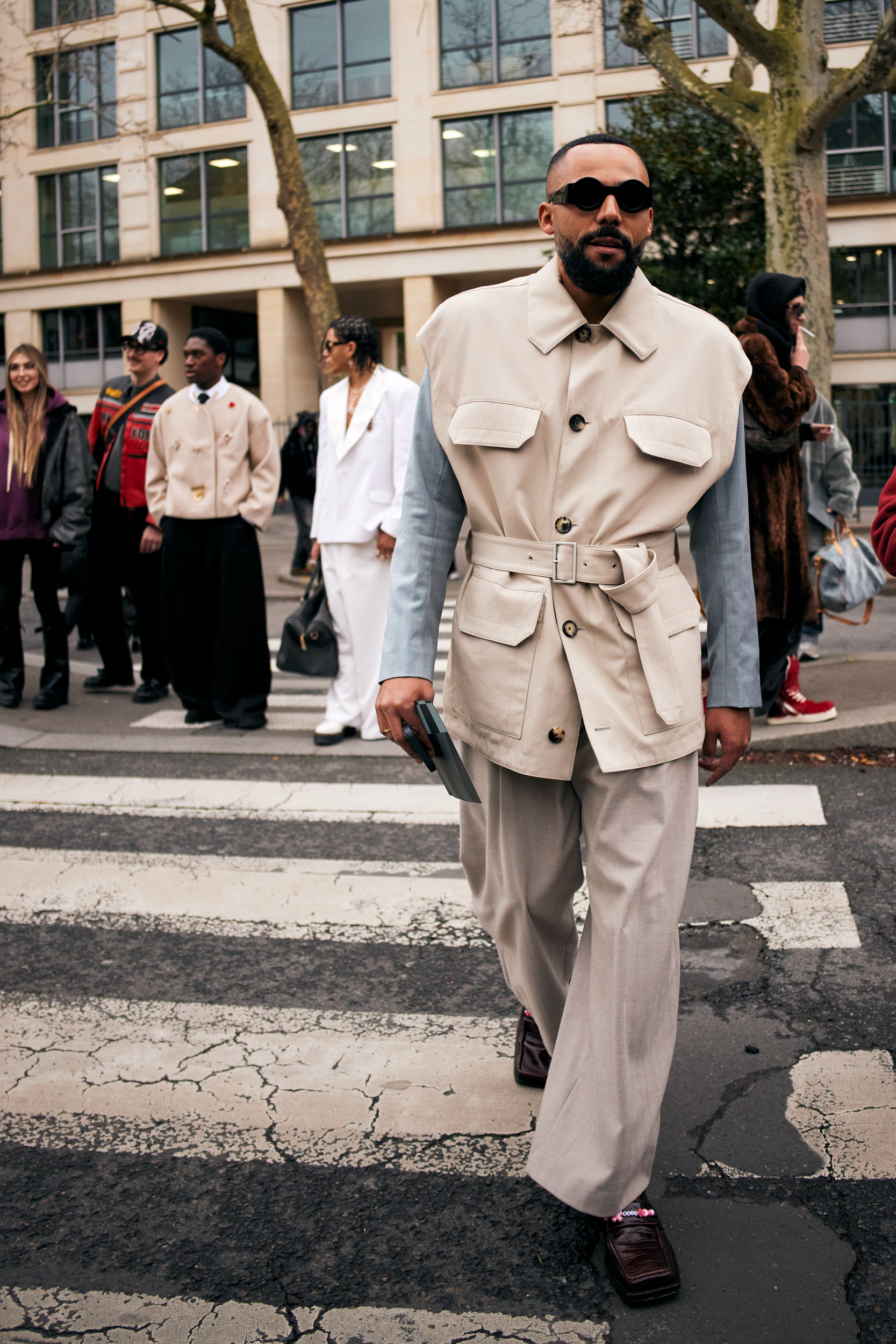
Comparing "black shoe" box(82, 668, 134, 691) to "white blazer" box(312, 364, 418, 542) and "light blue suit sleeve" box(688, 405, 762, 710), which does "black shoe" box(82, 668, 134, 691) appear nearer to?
"white blazer" box(312, 364, 418, 542)

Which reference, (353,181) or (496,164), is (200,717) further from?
(353,181)

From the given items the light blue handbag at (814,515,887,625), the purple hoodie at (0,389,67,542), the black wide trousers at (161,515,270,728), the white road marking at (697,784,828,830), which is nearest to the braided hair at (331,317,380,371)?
the black wide trousers at (161,515,270,728)

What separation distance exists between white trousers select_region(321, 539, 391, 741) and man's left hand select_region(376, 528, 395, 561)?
61 mm

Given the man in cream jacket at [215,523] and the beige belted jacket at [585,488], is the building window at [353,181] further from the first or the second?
the beige belted jacket at [585,488]

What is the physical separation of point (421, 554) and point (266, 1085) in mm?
1417

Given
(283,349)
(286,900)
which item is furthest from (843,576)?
(283,349)

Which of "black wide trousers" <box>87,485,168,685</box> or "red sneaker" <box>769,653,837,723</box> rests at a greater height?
"black wide trousers" <box>87,485,168,685</box>

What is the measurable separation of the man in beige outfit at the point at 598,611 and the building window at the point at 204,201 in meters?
31.2

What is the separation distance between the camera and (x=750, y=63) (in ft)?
49.4

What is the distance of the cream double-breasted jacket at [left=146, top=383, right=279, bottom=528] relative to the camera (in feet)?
23.2

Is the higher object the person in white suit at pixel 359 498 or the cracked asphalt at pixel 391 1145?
the person in white suit at pixel 359 498

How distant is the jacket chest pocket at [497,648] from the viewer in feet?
8.38

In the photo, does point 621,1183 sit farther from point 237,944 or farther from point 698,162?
point 698,162

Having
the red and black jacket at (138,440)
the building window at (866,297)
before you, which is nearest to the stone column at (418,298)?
the building window at (866,297)
